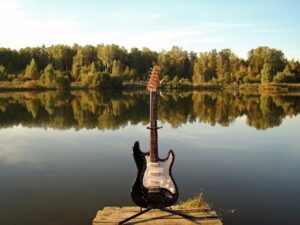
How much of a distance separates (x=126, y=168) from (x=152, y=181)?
5.39 meters

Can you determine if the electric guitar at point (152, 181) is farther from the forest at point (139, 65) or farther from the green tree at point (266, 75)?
the green tree at point (266, 75)

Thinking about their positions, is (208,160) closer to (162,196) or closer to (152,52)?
(162,196)

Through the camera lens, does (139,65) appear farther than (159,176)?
Yes

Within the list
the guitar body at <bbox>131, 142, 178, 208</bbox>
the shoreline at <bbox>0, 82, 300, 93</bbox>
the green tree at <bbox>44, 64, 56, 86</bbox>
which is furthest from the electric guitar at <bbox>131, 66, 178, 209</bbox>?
the green tree at <bbox>44, 64, 56, 86</bbox>

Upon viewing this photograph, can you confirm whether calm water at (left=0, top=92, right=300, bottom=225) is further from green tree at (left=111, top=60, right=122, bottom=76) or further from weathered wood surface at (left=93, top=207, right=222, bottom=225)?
green tree at (left=111, top=60, right=122, bottom=76)

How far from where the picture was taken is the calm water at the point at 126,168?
8.55m

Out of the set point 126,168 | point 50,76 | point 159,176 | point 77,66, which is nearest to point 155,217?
point 159,176

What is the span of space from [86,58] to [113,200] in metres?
99.6

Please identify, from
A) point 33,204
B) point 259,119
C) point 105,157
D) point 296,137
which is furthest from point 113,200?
point 259,119

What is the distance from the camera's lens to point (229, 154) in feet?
48.0

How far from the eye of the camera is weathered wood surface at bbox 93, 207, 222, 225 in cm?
667

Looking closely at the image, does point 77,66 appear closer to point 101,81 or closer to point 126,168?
point 101,81

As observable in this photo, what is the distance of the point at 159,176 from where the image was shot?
6.97 m

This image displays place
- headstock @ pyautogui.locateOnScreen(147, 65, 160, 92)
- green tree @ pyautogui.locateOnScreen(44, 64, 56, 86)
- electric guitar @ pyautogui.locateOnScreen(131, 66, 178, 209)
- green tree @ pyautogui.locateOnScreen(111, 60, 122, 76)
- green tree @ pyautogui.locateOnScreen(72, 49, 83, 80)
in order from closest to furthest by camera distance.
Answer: headstock @ pyautogui.locateOnScreen(147, 65, 160, 92), electric guitar @ pyautogui.locateOnScreen(131, 66, 178, 209), green tree @ pyautogui.locateOnScreen(44, 64, 56, 86), green tree @ pyautogui.locateOnScreen(72, 49, 83, 80), green tree @ pyautogui.locateOnScreen(111, 60, 122, 76)
